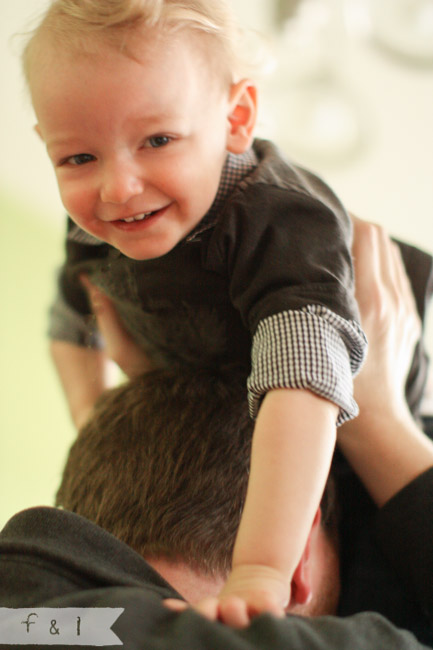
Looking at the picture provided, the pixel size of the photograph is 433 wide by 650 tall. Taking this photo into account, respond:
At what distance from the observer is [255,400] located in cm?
58

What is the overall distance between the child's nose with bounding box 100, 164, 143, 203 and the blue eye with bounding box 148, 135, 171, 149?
3 centimetres

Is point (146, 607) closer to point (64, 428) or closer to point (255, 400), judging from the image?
point (255, 400)

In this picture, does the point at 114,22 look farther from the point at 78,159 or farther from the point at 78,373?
the point at 78,373

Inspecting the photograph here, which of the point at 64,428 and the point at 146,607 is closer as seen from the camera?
the point at 146,607

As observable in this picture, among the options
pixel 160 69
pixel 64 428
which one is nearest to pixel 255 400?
pixel 160 69

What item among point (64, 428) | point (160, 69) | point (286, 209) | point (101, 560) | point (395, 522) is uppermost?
point (160, 69)

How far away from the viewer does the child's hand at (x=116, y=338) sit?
35.8 inches

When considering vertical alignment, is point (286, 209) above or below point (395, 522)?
above

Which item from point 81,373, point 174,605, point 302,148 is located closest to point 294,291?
point 174,605

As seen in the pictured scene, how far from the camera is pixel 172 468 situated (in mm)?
704

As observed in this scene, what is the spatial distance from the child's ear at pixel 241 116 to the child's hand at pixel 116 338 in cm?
32

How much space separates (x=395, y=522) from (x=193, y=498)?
0.23 meters

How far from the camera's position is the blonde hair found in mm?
582

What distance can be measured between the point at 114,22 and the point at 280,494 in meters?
0.43
